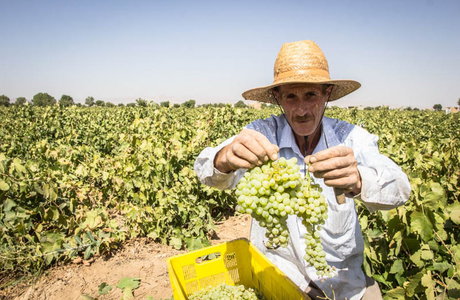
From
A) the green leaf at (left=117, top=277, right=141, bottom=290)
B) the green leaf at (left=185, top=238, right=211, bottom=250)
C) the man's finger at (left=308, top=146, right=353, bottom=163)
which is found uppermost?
the man's finger at (left=308, top=146, right=353, bottom=163)

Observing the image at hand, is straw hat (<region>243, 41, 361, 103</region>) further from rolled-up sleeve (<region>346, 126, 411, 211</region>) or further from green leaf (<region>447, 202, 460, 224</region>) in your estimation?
green leaf (<region>447, 202, 460, 224</region>)

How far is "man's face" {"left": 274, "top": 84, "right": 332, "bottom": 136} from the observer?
2215 mm

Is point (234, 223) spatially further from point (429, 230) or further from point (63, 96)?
point (63, 96)

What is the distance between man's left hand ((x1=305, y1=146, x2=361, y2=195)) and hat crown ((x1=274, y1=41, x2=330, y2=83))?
2.78ft

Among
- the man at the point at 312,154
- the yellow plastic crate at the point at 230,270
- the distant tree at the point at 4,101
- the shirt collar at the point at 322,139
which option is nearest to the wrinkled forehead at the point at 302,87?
the man at the point at 312,154

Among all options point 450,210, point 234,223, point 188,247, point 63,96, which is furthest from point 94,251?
point 63,96

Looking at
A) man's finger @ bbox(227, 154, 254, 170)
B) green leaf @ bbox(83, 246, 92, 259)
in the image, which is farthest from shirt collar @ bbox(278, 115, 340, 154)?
green leaf @ bbox(83, 246, 92, 259)

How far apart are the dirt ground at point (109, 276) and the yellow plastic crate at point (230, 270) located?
3.86ft

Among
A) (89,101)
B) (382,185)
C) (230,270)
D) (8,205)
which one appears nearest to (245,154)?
(382,185)

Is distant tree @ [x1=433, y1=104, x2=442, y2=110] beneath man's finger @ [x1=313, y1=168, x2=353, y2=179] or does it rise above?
above

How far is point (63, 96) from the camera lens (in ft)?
320

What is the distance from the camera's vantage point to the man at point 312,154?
68.8 inches

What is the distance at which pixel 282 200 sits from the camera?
1409 mm

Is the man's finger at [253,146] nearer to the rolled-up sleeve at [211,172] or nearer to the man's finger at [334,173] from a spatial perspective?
the man's finger at [334,173]
